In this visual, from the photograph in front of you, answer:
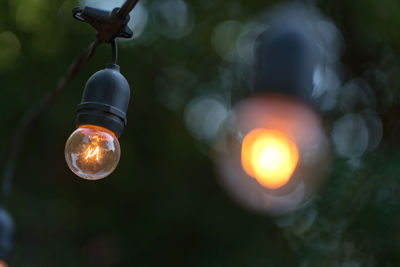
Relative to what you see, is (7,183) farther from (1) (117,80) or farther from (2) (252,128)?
(2) (252,128)

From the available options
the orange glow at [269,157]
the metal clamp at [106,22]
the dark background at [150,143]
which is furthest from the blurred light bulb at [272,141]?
the dark background at [150,143]

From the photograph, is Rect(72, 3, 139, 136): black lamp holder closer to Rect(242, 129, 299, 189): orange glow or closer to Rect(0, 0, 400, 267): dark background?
Rect(242, 129, 299, 189): orange glow

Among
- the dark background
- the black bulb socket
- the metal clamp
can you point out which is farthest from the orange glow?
the dark background

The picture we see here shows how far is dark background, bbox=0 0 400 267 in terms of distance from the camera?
21.8 ft

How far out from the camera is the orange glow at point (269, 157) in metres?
1.47

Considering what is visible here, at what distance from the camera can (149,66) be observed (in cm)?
777

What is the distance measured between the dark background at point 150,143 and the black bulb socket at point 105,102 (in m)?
4.33

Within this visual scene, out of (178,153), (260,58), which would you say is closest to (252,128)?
(260,58)

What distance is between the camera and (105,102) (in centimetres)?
210

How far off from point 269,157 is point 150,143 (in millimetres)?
6360

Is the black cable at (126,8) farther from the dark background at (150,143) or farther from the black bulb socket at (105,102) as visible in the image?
the dark background at (150,143)

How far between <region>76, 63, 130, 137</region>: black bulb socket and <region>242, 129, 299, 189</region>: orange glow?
0.71 meters

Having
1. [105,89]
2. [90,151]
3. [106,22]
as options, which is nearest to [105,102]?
[105,89]

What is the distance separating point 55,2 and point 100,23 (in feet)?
18.7
